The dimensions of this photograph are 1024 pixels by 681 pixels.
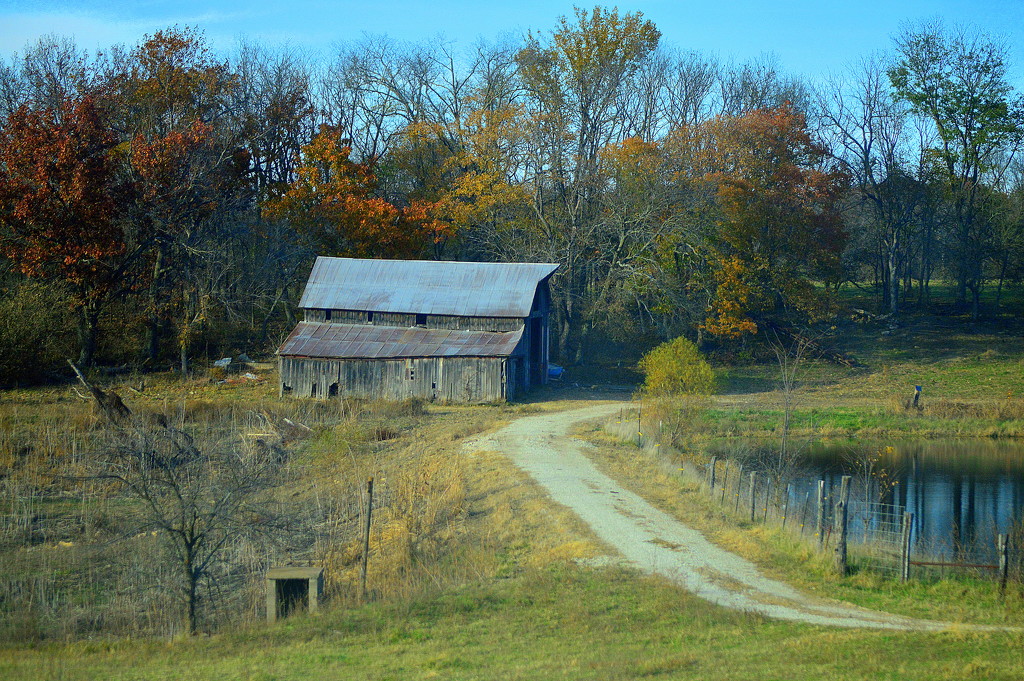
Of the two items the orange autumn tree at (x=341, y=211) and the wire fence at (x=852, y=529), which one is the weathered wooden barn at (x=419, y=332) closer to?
the orange autumn tree at (x=341, y=211)

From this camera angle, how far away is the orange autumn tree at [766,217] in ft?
142

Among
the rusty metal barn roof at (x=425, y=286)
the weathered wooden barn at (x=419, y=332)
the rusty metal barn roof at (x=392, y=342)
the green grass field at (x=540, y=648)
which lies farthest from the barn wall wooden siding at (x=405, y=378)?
the green grass field at (x=540, y=648)

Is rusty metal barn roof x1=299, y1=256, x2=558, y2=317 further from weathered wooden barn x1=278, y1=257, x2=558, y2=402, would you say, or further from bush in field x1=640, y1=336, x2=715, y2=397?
bush in field x1=640, y1=336, x2=715, y2=397

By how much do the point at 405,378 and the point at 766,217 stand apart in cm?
2014

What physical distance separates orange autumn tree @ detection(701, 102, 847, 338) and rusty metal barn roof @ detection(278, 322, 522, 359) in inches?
516

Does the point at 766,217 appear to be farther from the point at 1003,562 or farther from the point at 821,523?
the point at 1003,562

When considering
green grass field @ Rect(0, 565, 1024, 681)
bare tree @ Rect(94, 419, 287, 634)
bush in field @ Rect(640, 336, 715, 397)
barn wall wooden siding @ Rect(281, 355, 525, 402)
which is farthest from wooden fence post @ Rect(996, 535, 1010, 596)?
barn wall wooden siding @ Rect(281, 355, 525, 402)

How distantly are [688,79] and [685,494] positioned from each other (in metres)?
46.9

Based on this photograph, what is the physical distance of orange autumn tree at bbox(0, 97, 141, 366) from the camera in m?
36.0

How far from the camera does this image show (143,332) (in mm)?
41375

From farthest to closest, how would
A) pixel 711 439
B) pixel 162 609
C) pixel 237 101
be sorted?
pixel 237 101
pixel 711 439
pixel 162 609

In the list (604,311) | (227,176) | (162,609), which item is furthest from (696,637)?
(227,176)

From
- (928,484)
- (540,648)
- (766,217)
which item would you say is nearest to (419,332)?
(766,217)

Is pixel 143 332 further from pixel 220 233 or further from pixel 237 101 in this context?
pixel 237 101
